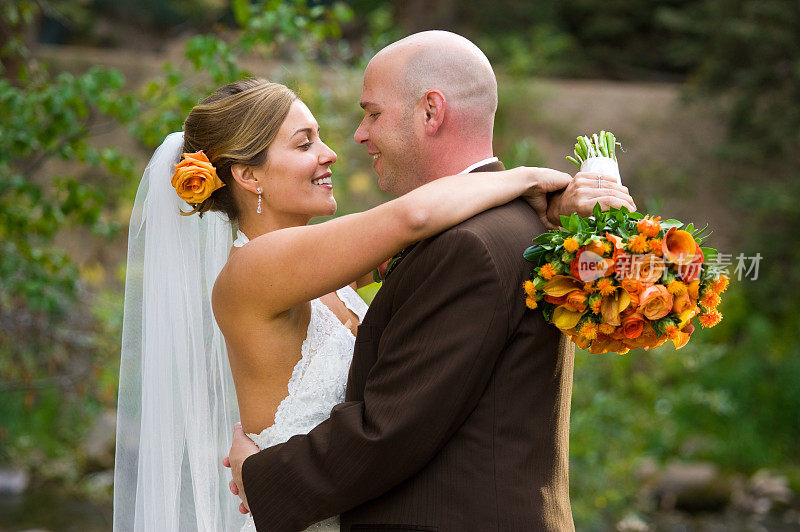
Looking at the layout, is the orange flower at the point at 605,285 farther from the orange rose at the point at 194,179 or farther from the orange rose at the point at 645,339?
the orange rose at the point at 194,179

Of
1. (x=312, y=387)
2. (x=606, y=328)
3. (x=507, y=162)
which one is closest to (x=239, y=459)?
(x=312, y=387)

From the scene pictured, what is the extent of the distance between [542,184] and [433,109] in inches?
15.0

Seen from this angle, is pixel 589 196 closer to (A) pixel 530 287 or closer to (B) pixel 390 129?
(A) pixel 530 287

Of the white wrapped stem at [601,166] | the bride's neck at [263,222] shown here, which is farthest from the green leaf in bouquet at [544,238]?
the bride's neck at [263,222]

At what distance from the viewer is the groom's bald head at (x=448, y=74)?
8.21 feet

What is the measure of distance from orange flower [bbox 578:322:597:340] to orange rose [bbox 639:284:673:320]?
0.12 metres

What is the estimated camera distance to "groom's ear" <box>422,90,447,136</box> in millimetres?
2484

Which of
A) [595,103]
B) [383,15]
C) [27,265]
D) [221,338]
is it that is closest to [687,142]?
[595,103]

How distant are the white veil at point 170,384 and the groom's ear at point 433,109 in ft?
3.05

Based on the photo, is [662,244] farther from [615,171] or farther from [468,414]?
[468,414]

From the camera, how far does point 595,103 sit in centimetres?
1377

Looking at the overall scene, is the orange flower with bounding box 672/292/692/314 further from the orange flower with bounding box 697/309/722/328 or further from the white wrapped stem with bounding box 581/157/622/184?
the white wrapped stem with bounding box 581/157/622/184

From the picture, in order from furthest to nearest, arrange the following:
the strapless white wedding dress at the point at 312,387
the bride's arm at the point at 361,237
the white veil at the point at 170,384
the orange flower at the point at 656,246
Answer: the white veil at the point at 170,384, the strapless white wedding dress at the point at 312,387, the bride's arm at the point at 361,237, the orange flower at the point at 656,246

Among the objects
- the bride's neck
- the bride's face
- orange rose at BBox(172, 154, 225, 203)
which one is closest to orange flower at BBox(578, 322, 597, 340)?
the bride's face
